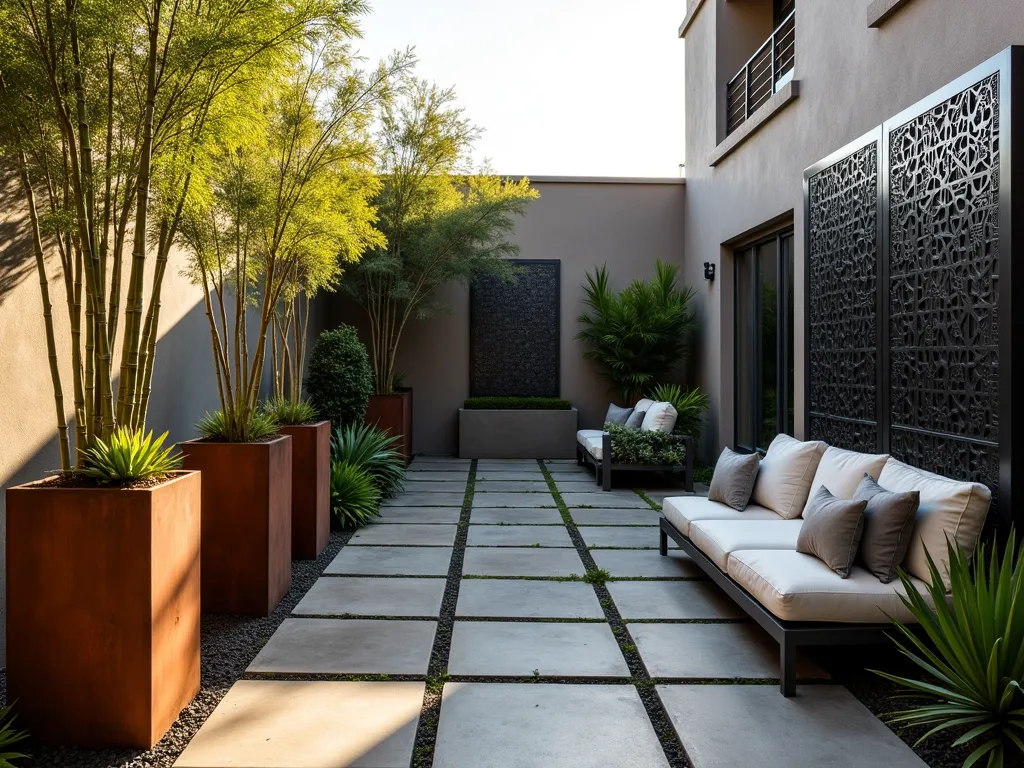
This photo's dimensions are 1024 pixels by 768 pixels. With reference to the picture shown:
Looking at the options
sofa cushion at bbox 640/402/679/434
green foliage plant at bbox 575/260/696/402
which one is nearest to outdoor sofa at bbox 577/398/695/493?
sofa cushion at bbox 640/402/679/434

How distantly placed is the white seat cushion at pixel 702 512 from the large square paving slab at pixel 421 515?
174cm

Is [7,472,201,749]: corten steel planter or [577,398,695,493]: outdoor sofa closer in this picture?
[7,472,201,749]: corten steel planter

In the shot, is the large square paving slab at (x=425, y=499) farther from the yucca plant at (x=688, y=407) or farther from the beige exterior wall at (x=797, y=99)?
the beige exterior wall at (x=797, y=99)

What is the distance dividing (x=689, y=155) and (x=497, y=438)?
13.1 ft

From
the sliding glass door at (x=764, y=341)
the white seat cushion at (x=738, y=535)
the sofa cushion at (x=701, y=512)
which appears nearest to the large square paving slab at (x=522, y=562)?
the sofa cushion at (x=701, y=512)

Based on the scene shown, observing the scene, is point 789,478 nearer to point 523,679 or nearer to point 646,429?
point 523,679

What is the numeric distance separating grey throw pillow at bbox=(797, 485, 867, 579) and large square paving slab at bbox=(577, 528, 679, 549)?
5.52 feet

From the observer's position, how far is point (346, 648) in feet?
9.98

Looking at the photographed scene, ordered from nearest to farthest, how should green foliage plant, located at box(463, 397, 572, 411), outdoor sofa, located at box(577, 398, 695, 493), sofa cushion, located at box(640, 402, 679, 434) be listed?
outdoor sofa, located at box(577, 398, 695, 493)
sofa cushion, located at box(640, 402, 679, 434)
green foliage plant, located at box(463, 397, 572, 411)

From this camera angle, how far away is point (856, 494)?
316 cm

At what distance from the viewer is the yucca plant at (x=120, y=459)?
2338 millimetres

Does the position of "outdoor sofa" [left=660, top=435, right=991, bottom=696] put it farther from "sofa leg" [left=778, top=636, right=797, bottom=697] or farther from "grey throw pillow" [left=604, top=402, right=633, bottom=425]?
"grey throw pillow" [left=604, top=402, right=633, bottom=425]

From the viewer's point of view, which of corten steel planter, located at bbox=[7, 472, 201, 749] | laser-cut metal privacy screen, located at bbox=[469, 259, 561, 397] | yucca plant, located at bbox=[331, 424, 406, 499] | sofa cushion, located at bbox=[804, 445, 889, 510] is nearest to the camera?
corten steel planter, located at bbox=[7, 472, 201, 749]

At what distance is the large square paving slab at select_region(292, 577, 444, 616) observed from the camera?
11.5 ft
